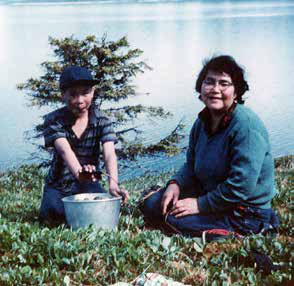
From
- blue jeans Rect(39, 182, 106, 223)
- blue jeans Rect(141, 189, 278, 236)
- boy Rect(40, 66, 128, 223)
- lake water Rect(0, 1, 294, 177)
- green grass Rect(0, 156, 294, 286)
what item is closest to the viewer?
green grass Rect(0, 156, 294, 286)

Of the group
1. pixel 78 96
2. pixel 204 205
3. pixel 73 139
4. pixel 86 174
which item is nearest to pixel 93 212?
pixel 86 174

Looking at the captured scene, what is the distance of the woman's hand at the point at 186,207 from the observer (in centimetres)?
661

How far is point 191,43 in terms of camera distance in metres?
162

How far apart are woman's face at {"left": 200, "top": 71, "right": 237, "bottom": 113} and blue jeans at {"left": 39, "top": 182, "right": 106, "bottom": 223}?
73.9 inches

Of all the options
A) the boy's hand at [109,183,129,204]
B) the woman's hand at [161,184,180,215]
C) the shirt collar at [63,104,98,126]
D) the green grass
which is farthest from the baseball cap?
the green grass

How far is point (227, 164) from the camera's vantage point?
644cm

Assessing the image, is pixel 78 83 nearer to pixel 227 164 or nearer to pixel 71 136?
pixel 71 136

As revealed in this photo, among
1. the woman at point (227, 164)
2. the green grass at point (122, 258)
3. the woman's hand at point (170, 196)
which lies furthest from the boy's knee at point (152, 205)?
the green grass at point (122, 258)

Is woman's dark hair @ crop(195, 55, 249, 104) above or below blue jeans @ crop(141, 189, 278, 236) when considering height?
above

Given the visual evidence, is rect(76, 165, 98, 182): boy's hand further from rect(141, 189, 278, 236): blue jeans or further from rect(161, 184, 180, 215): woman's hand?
rect(141, 189, 278, 236): blue jeans

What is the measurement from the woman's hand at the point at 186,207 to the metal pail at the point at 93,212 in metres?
0.64

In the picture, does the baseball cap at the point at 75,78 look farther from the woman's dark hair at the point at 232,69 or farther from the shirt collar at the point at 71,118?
the woman's dark hair at the point at 232,69

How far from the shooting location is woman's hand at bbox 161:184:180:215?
687cm

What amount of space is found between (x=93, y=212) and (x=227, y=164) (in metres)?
1.44
